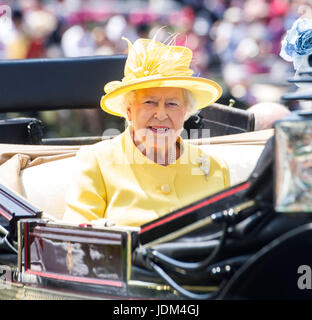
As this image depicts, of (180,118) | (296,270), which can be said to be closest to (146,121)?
(180,118)

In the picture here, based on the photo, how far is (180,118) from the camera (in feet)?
6.82

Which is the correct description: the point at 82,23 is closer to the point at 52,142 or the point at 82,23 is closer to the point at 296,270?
the point at 52,142

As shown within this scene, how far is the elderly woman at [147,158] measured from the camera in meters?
1.94

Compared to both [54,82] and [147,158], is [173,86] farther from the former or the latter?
[54,82]

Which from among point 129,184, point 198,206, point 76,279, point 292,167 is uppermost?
point 292,167

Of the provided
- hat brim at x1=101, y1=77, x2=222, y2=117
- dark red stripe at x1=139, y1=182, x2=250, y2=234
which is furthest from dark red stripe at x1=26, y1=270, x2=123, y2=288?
hat brim at x1=101, y1=77, x2=222, y2=117

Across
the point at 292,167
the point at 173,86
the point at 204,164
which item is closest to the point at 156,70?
the point at 173,86

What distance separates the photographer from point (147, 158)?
2.07 m

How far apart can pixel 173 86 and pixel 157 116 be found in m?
0.10

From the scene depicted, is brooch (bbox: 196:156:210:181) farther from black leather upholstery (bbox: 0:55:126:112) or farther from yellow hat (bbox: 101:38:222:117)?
black leather upholstery (bbox: 0:55:126:112)

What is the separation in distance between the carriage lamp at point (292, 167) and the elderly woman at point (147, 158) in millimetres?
674

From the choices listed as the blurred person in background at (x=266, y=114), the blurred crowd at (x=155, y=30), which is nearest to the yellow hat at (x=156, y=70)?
the blurred person in background at (x=266, y=114)

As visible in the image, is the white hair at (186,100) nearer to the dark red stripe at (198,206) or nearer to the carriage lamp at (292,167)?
the dark red stripe at (198,206)

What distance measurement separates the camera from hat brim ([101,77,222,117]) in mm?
1983
